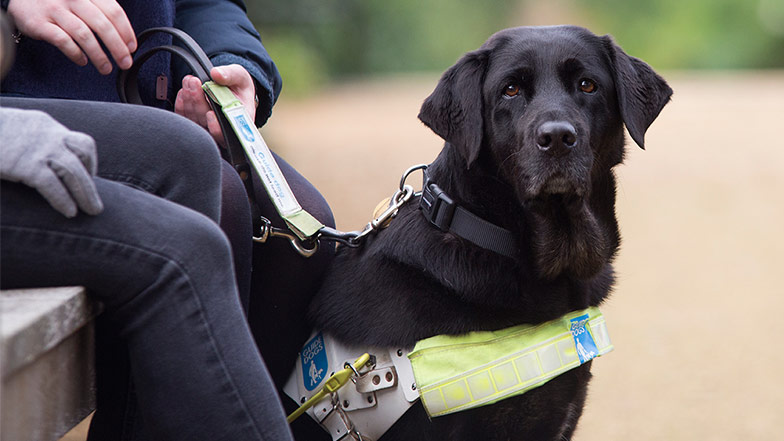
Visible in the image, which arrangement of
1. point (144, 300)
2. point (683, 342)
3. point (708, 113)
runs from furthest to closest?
1. point (708, 113)
2. point (683, 342)
3. point (144, 300)

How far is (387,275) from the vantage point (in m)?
2.15

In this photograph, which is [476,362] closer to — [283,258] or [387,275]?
[387,275]

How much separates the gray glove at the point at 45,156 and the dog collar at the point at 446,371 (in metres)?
0.96

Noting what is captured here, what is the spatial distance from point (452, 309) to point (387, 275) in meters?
0.20

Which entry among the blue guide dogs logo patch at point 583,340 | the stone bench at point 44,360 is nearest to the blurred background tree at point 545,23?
the blue guide dogs logo patch at point 583,340

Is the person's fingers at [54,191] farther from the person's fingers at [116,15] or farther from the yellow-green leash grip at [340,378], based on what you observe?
the yellow-green leash grip at [340,378]

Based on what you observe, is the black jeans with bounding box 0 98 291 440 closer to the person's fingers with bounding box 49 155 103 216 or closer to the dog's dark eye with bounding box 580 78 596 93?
the person's fingers with bounding box 49 155 103 216

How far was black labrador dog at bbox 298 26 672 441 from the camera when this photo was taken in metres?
2.05

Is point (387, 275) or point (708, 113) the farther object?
point (708, 113)

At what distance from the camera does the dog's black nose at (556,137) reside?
2100 mm

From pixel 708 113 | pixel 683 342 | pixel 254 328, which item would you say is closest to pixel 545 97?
pixel 254 328

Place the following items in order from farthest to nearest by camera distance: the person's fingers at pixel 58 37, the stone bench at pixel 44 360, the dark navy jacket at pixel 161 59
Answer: the dark navy jacket at pixel 161 59
the person's fingers at pixel 58 37
the stone bench at pixel 44 360

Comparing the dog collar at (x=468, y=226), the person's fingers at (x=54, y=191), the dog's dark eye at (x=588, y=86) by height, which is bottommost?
the dog collar at (x=468, y=226)

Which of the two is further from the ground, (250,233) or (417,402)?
(250,233)
